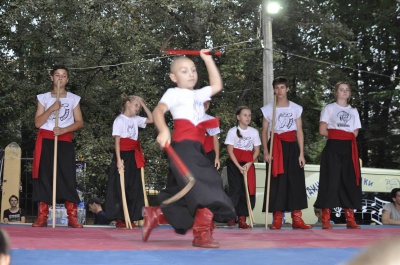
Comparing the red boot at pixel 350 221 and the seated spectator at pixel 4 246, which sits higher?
the seated spectator at pixel 4 246

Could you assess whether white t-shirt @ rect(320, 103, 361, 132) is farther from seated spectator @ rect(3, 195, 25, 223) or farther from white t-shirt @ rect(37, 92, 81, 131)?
seated spectator @ rect(3, 195, 25, 223)

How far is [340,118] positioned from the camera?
727cm

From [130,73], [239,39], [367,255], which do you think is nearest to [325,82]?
[239,39]

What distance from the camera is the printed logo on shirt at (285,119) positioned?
741 cm

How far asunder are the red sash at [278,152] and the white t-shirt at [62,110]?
2.18 meters

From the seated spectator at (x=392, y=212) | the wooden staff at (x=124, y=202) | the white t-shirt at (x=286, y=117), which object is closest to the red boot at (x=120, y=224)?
the wooden staff at (x=124, y=202)

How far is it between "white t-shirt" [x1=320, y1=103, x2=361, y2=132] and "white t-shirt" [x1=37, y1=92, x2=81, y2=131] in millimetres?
2625

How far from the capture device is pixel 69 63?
16125mm

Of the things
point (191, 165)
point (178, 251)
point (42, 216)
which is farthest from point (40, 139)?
point (178, 251)

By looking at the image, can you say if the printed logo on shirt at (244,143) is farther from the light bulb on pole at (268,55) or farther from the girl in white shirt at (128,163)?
the light bulb on pole at (268,55)

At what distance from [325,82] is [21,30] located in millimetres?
10184

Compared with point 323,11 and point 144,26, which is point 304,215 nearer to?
point 144,26

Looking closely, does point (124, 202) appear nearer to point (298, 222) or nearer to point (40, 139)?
point (40, 139)

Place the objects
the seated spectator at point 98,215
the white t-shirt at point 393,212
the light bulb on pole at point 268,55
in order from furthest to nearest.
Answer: the light bulb on pole at point 268,55 < the seated spectator at point 98,215 < the white t-shirt at point 393,212
